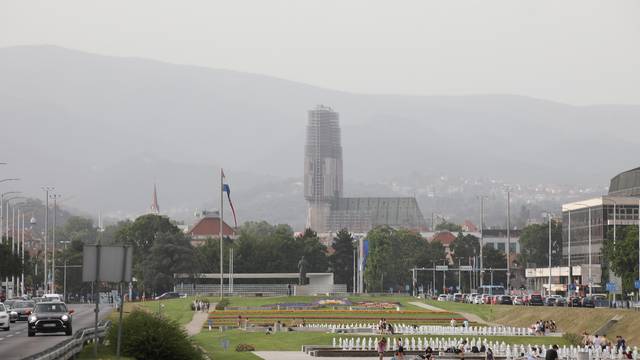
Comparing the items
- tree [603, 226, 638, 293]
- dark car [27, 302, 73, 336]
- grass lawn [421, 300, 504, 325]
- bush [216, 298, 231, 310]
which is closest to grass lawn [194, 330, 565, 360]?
dark car [27, 302, 73, 336]

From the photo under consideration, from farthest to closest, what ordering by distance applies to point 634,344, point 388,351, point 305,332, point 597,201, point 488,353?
point 597,201 → point 305,332 → point 634,344 → point 388,351 → point 488,353

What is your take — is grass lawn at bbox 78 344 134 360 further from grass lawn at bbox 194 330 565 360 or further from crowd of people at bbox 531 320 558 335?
crowd of people at bbox 531 320 558 335

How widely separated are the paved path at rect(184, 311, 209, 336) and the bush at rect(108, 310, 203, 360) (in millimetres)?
49227

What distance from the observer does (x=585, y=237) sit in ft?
638

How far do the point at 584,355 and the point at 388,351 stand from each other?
11.7 m

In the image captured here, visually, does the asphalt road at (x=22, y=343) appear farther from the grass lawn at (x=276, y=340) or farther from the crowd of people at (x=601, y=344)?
the crowd of people at (x=601, y=344)

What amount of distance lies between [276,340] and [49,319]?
20.3 meters

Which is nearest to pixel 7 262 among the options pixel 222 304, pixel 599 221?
pixel 222 304

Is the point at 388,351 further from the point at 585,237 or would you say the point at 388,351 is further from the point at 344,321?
the point at 585,237

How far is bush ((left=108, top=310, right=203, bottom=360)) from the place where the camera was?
45.8 meters

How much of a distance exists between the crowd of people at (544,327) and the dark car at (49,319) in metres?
A: 36.7

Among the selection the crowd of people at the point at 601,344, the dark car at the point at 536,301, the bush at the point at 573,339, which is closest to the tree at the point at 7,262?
the dark car at the point at 536,301

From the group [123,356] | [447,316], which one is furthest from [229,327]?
[123,356]

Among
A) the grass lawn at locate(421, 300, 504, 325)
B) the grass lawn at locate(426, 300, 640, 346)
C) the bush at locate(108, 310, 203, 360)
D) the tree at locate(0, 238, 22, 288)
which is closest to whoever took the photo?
the bush at locate(108, 310, 203, 360)
